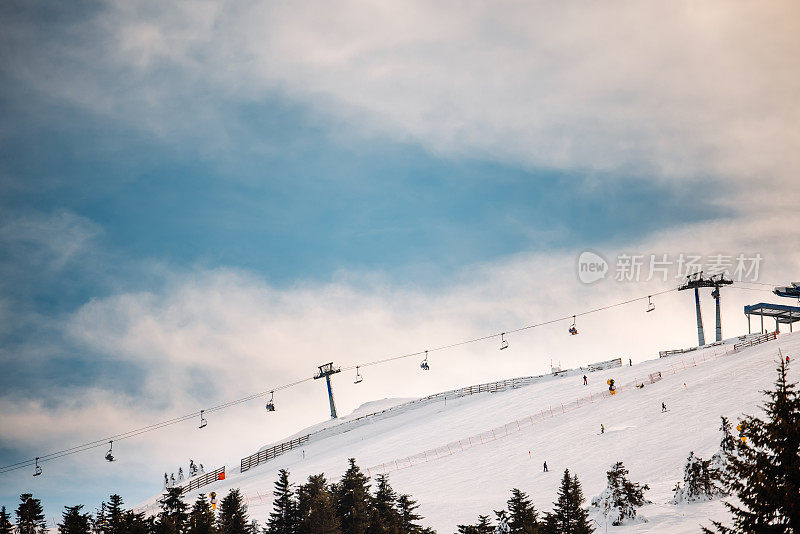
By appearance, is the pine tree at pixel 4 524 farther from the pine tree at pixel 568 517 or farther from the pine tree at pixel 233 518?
the pine tree at pixel 568 517

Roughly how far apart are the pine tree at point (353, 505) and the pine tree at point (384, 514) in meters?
0.39

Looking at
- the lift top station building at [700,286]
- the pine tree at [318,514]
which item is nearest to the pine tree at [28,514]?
the pine tree at [318,514]

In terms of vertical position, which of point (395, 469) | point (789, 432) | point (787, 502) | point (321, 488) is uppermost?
point (789, 432)

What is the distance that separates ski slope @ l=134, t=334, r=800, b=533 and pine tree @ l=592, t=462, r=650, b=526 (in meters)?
0.54

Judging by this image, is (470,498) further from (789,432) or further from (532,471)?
(789,432)

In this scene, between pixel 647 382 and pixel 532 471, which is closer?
pixel 532 471

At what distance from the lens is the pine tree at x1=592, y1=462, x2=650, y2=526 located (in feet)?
109

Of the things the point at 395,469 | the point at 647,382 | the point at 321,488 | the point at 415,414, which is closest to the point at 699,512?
the point at 321,488

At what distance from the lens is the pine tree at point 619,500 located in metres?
33.2

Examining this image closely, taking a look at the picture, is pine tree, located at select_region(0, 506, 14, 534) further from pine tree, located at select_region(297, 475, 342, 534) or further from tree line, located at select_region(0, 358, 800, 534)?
pine tree, located at select_region(297, 475, 342, 534)

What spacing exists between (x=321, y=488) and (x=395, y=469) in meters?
22.4

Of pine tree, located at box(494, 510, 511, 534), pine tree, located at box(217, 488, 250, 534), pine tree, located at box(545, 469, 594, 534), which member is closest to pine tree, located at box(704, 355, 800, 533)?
pine tree, located at box(545, 469, 594, 534)

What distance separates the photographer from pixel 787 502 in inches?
493

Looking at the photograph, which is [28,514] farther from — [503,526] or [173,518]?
[503,526]
